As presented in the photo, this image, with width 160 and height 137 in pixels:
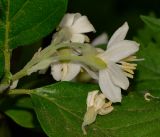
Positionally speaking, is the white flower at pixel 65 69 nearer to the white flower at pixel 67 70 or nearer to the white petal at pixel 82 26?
the white flower at pixel 67 70

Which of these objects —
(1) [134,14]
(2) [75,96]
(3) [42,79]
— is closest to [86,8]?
(1) [134,14]

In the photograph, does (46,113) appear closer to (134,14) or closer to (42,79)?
(42,79)

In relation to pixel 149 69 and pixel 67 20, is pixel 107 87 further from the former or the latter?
pixel 149 69

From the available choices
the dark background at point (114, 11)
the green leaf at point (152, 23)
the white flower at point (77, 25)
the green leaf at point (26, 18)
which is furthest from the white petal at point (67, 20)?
the dark background at point (114, 11)

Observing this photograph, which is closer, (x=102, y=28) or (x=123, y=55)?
(x=123, y=55)

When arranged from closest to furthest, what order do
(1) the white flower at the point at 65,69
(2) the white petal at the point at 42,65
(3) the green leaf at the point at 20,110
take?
(2) the white petal at the point at 42,65 → (1) the white flower at the point at 65,69 → (3) the green leaf at the point at 20,110

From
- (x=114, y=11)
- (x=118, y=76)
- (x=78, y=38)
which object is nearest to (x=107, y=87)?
(x=118, y=76)
